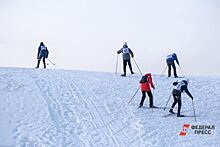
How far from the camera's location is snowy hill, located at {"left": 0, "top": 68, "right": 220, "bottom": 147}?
44.8ft

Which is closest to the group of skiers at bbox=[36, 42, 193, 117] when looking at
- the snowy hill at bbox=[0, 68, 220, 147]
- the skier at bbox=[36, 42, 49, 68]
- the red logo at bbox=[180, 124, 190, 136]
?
the skier at bbox=[36, 42, 49, 68]

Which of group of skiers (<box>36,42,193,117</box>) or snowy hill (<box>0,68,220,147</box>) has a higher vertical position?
group of skiers (<box>36,42,193,117</box>)

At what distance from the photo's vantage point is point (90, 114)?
1603 centimetres

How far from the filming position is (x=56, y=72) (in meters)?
24.1

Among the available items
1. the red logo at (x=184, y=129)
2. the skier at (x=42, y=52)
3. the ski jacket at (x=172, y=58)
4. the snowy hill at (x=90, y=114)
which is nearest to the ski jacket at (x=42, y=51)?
the skier at (x=42, y=52)

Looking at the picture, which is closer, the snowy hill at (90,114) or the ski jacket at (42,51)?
the snowy hill at (90,114)

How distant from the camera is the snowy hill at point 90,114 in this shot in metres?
13.7

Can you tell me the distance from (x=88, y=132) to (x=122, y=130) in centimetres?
131

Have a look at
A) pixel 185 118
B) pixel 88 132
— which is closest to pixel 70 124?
pixel 88 132

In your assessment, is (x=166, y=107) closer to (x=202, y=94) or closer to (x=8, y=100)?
(x=202, y=94)

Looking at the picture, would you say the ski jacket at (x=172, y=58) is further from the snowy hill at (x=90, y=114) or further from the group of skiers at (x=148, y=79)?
the snowy hill at (x=90, y=114)

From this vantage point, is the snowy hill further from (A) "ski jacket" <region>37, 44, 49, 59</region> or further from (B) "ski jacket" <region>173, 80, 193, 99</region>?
(A) "ski jacket" <region>37, 44, 49, 59</region>

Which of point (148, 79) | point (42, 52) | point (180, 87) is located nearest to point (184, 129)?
point (180, 87)

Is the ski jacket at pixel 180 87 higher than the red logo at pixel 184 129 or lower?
higher
